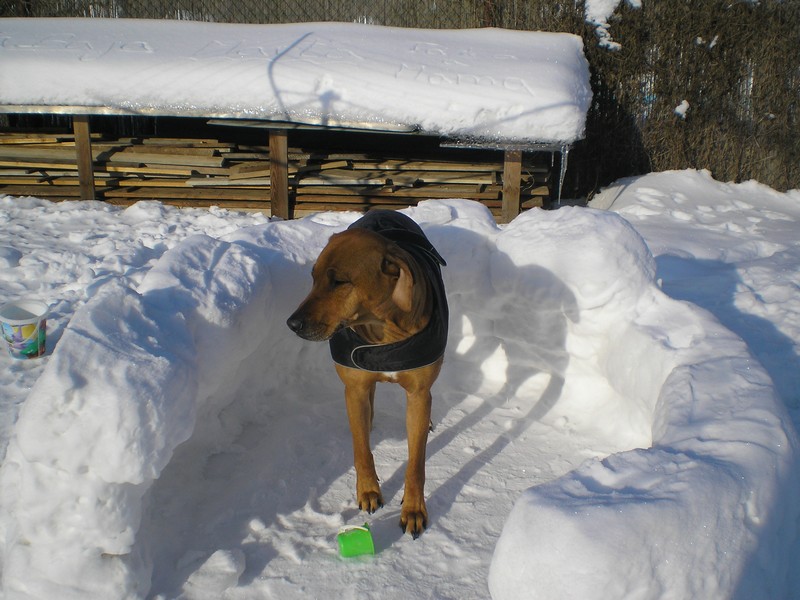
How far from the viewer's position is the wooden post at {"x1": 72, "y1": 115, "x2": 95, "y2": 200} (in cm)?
757

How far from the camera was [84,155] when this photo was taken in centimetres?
774

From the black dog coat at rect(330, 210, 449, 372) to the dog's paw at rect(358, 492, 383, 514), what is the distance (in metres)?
0.63

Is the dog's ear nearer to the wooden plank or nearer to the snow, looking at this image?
the snow

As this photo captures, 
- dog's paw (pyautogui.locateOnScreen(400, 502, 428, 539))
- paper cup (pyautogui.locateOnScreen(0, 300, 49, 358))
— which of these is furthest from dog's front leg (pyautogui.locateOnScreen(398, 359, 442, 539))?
paper cup (pyautogui.locateOnScreen(0, 300, 49, 358))

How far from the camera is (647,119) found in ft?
30.0

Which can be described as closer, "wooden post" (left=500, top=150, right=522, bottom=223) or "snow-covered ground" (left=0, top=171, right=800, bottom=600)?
"snow-covered ground" (left=0, top=171, right=800, bottom=600)

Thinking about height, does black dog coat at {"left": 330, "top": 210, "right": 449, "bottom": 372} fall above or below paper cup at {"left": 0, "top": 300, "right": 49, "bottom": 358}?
above

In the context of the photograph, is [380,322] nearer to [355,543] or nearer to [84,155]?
[355,543]

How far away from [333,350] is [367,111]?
14.2ft

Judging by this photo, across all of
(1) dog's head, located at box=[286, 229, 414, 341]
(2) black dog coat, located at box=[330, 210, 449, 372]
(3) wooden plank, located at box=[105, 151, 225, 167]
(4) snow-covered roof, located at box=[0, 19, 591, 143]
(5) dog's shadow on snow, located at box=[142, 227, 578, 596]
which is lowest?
(5) dog's shadow on snow, located at box=[142, 227, 578, 596]

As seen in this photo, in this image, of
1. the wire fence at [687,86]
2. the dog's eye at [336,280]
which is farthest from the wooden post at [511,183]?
the dog's eye at [336,280]

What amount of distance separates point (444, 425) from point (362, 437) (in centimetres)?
87

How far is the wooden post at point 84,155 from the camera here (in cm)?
757

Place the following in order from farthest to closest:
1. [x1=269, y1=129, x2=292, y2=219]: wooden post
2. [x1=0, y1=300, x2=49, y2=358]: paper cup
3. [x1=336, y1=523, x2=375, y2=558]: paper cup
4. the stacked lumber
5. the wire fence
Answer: the wire fence, the stacked lumber, [x1=269, y1=129, x2=292, y2=219]: wooden post, [x1=0, y1=300, x2=49, y2=358]: paper cup, [x1=336, y1=523, x2=375, y2=558]: paper cup
